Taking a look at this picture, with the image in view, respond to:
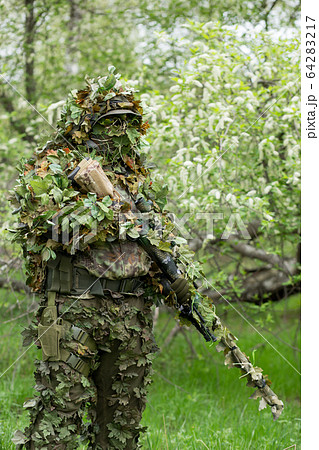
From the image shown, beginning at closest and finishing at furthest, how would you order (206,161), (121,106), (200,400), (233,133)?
(121,106)
(206,161)
(233,133)
(200,400)

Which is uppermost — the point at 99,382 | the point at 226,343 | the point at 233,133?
the point at 233,133

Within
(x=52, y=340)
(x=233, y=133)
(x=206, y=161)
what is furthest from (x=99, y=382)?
(x=233, y=133)

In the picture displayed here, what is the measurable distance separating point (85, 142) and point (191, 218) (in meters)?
1.76

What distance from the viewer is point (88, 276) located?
2.64 metres

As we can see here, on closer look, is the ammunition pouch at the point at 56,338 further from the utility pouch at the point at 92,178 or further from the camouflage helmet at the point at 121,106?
the camouflage helmet at the point at 121,106

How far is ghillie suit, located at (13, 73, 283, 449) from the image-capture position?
8.47 ft

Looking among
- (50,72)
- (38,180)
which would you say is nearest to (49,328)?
(38,180)

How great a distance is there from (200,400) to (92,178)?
3.05 meters

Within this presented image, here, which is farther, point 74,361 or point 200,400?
point 200,400

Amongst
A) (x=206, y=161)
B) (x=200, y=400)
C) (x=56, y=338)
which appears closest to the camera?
(x=56, y=338)

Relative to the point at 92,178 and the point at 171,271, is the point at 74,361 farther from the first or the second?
the point at 92,178

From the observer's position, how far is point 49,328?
258 centimetres

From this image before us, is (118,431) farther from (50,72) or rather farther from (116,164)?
(50,72)

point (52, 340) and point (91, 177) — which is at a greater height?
point (91, 177)
